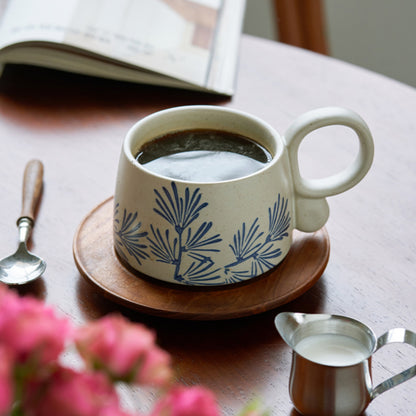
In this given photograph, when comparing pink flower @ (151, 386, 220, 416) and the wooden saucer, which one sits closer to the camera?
pink flower @ (151, 386, 220, 416)

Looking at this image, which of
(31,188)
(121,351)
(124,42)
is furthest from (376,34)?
(121,351)

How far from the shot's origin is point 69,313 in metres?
0.53

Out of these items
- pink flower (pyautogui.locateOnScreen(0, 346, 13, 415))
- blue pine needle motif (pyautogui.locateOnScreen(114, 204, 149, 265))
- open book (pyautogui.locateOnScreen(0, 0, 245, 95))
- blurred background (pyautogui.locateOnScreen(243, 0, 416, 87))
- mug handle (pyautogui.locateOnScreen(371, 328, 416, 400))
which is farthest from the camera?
blurred background (pyautogui.locateOnScreen(243, 0, 416, 87))

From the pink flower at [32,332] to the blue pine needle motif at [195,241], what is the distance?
0.29 m

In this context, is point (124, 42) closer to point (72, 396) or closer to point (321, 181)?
point (321, 181)

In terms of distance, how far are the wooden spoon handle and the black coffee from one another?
0.14m

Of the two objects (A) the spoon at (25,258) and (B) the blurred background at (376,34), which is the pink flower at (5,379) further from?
(B) the blurred background at (376,34)

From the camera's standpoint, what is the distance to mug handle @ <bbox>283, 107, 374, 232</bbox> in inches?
20.6

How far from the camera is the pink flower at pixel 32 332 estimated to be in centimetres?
20

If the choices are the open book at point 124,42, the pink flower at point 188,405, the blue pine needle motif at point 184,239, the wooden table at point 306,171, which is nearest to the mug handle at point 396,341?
the wooden table at point 306,171

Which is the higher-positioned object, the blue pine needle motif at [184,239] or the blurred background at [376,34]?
the blue pine needle motif at [184,239]

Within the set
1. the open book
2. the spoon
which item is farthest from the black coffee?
the open book

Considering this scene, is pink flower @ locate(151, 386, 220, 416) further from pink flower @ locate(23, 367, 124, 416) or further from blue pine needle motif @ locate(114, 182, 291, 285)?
blue pine needle motif @ locate(114, 182, 291, 285)

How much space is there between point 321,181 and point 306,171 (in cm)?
15
